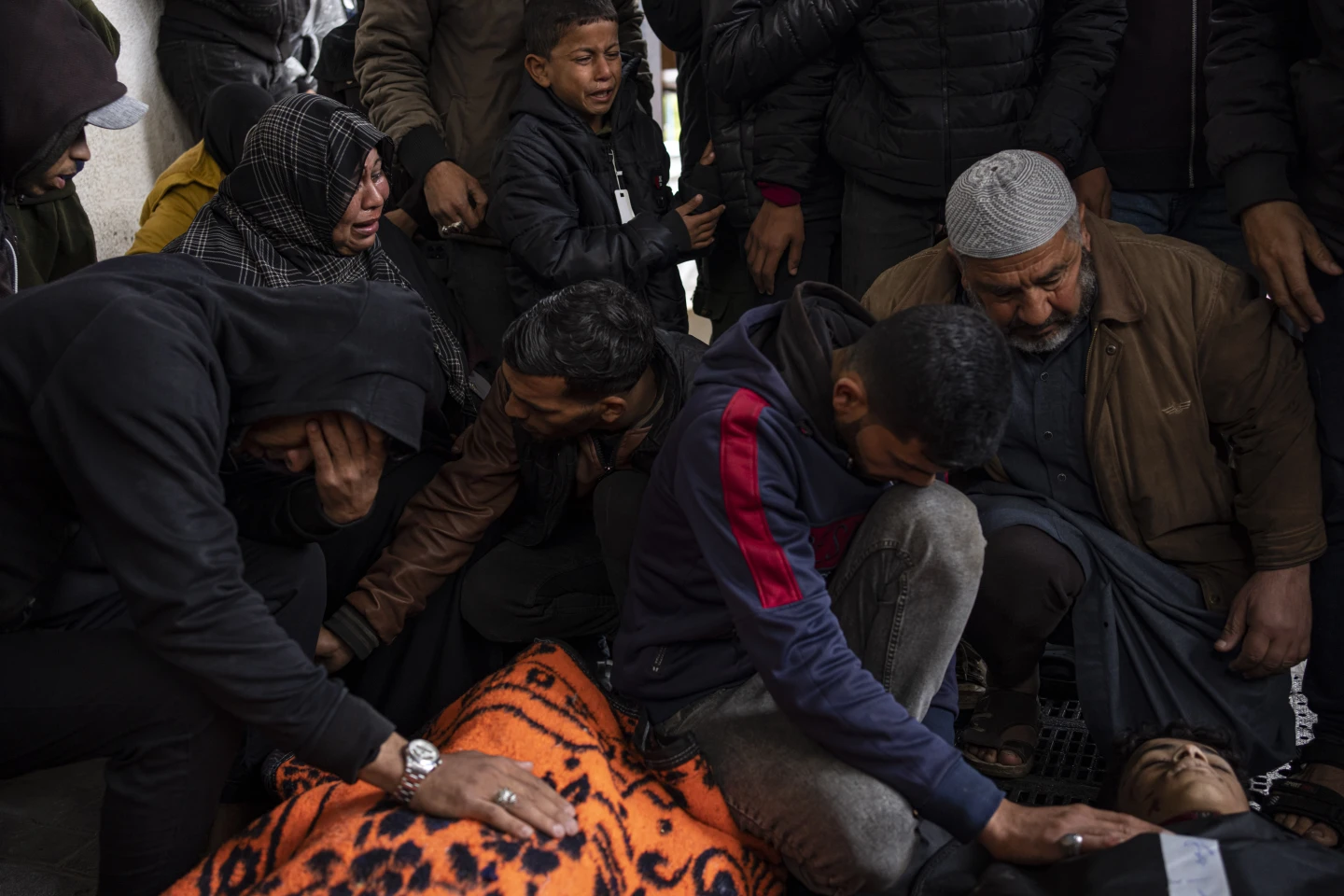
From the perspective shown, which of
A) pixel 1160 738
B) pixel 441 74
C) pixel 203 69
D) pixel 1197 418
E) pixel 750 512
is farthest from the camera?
pixel 203 69

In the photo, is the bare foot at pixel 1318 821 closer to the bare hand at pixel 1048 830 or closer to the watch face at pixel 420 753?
the bare hand at pixel 1048 830

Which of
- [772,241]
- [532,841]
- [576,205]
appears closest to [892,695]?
[532,841]

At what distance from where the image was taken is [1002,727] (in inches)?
101

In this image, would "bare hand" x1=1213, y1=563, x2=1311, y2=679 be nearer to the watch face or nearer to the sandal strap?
the sandal strap

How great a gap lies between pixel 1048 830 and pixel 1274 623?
33.4 inches

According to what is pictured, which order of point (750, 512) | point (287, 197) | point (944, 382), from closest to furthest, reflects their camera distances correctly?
1. point (944, 382)
2. point (750, 512)
3. point (287, 197)

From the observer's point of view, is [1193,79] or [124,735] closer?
[124,735]

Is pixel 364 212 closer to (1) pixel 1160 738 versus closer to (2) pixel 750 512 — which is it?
Result: (2) pixel 750 512

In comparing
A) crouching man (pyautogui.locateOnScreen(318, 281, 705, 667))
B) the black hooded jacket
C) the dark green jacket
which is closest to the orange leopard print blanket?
the black hooded jacket

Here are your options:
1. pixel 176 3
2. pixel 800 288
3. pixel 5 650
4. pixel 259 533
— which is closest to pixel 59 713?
pixel 5 650

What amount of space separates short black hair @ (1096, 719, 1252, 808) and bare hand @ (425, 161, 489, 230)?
2.23 m

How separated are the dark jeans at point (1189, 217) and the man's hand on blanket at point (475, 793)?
2042 millimetres

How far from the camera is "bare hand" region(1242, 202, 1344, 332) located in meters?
2.39

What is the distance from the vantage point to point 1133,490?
8.23 feet
